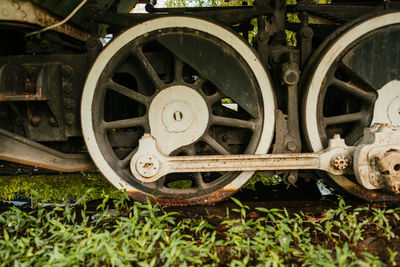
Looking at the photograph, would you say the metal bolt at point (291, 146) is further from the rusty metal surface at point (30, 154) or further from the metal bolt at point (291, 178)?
the rusty metal surface at point (30, 154)

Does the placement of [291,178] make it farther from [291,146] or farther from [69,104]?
[69,104]

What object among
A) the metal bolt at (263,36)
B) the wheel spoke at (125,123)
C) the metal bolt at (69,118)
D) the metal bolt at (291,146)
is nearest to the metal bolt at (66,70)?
the metal bolt at (69,118)

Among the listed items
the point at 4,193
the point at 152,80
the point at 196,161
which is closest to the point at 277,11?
the point at 152,80

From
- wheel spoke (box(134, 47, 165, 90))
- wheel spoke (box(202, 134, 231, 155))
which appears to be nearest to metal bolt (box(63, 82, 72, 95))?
wheel spoke (box(134, 47, 165, 90))

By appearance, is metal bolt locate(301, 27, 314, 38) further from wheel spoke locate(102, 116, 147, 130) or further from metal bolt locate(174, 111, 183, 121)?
wheel spoke locate(102, 116, 147, 130)

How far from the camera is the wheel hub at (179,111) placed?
2406 millimetres

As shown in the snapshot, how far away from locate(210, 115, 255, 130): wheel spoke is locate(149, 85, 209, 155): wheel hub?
0.08 meters

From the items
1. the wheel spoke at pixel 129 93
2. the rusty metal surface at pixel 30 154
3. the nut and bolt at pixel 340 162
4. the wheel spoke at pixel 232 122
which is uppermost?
the wheel spoke at pixel 129 93

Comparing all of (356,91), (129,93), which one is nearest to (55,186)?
(129,93)

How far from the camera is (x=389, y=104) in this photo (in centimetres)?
239

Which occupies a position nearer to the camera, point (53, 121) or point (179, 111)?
point (179, 111)

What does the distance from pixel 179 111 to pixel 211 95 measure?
0.96 ft

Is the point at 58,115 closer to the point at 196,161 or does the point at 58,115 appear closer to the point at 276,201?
the point at 196,161

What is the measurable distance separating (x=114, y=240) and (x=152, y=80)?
1134 mm
